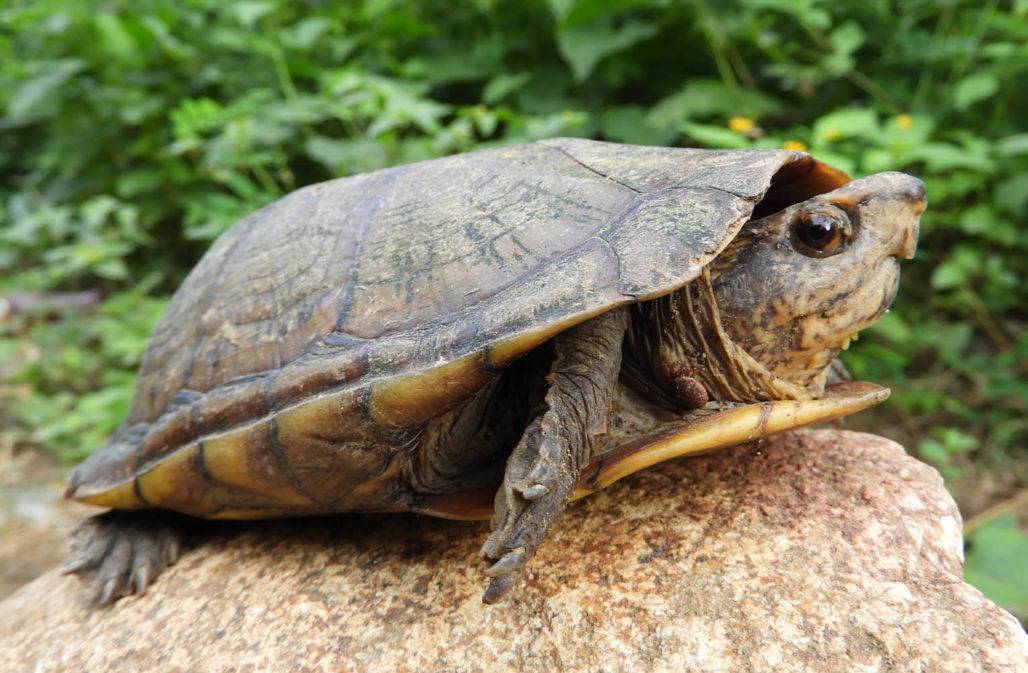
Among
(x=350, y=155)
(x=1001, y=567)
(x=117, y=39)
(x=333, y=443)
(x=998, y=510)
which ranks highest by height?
(x=117, y=39)

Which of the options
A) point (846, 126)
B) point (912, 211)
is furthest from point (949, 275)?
point (912, 211)

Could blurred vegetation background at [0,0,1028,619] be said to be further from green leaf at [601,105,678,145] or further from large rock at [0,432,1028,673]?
large rock at [0,432,1028,673]

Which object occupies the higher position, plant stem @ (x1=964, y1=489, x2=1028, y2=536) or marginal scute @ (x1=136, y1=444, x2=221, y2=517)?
marginal scute @ (x1=136, y1=444, x2=221, y2=517)

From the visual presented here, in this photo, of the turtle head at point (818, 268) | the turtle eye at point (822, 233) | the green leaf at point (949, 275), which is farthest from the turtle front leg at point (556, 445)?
the green leaf at point (949, 275)

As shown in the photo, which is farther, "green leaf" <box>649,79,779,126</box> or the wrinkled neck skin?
"green leaf" <box>649,79,779,126</box>

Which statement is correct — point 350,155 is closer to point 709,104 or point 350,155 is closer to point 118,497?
point 709,104

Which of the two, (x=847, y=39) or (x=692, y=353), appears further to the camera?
(x=847, y=39)

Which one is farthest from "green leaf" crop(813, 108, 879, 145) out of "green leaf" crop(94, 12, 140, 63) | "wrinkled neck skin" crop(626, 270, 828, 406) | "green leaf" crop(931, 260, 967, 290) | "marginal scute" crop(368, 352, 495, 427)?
"green leaf" crop(94, 12, 140, 63)

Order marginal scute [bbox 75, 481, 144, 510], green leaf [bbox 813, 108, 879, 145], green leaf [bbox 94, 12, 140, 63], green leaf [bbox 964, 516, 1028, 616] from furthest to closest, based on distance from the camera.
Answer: green leaf [bbox 94, 12, 140, 63]
green leaf [bbox 813, 108, 879, 145]
green leaf [bbox 964, 516, 1028, 616]
marginal scute [bbox 75, 481, 144, 510]

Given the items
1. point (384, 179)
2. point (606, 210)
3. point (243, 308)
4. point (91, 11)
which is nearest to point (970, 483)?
point (606, 210)
